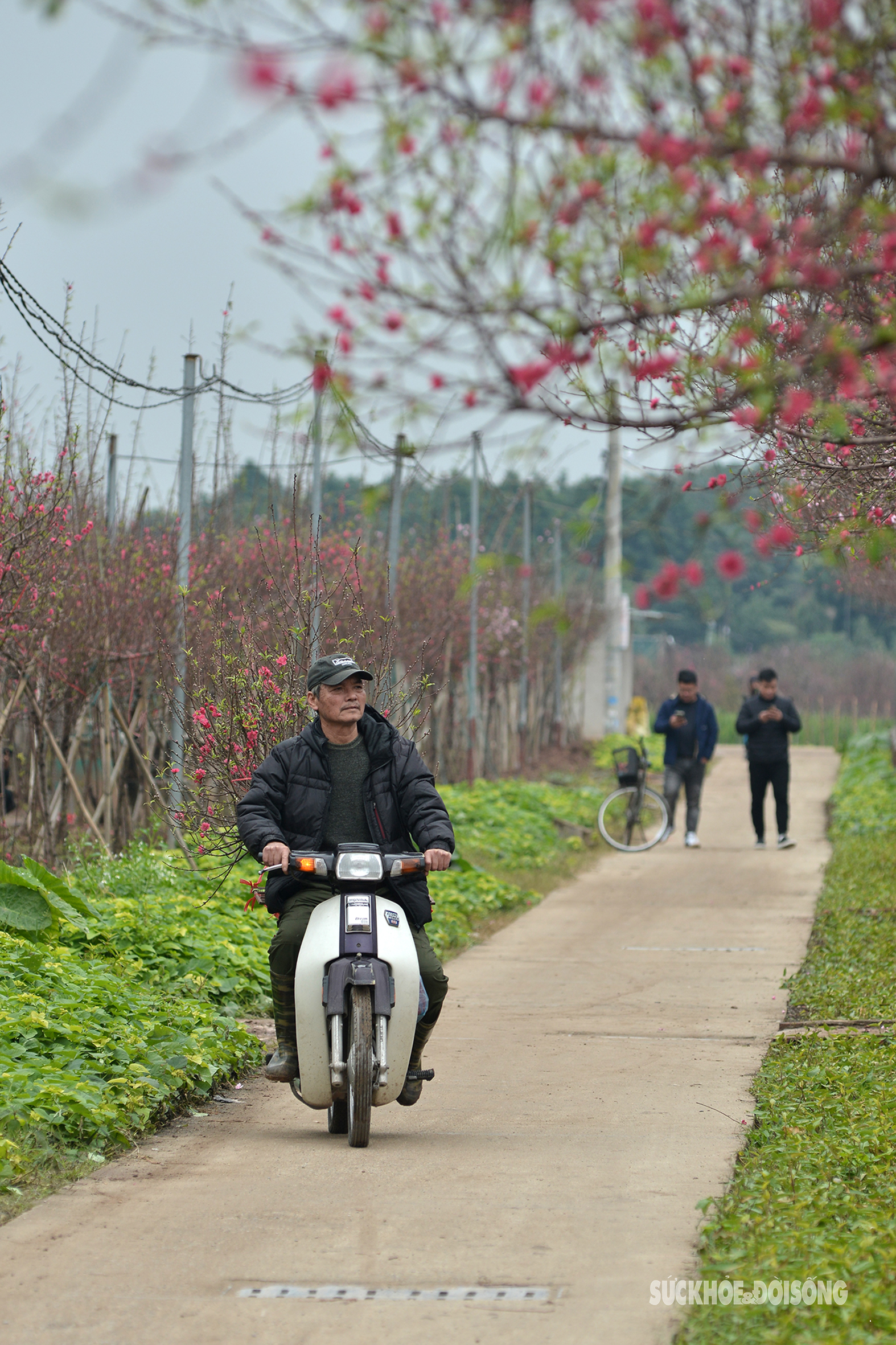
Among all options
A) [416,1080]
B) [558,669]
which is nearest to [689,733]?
[416,1080]

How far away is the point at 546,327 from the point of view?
371cm

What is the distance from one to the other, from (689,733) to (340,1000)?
11.7m

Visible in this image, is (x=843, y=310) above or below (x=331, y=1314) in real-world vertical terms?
above

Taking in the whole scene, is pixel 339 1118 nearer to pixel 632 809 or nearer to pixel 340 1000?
pixel 340 1000

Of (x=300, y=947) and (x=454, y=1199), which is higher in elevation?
(x=300, y=947)

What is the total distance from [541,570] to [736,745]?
12154 millimetres

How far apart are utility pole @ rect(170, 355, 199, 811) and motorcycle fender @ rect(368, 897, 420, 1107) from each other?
4.53 metres

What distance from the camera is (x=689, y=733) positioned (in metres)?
17.1

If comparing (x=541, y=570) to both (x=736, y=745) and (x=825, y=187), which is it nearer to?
(x=736, y=745)

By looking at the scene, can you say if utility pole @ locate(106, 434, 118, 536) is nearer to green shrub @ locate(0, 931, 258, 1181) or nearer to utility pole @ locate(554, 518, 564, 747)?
green shrub @ locate(0, 931, 258, 1181)

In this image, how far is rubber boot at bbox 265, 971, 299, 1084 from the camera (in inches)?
241

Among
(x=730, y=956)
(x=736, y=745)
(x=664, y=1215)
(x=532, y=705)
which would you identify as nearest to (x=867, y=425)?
(x=664, y=1215)

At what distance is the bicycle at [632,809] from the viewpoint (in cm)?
1762

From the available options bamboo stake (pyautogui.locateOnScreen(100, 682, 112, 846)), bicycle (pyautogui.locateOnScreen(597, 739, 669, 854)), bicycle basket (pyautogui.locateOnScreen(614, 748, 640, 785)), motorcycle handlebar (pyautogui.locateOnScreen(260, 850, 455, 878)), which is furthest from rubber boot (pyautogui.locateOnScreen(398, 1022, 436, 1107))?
bicycle basket (pyautogui.locateOnScreen(614, 748, 640, 785))
